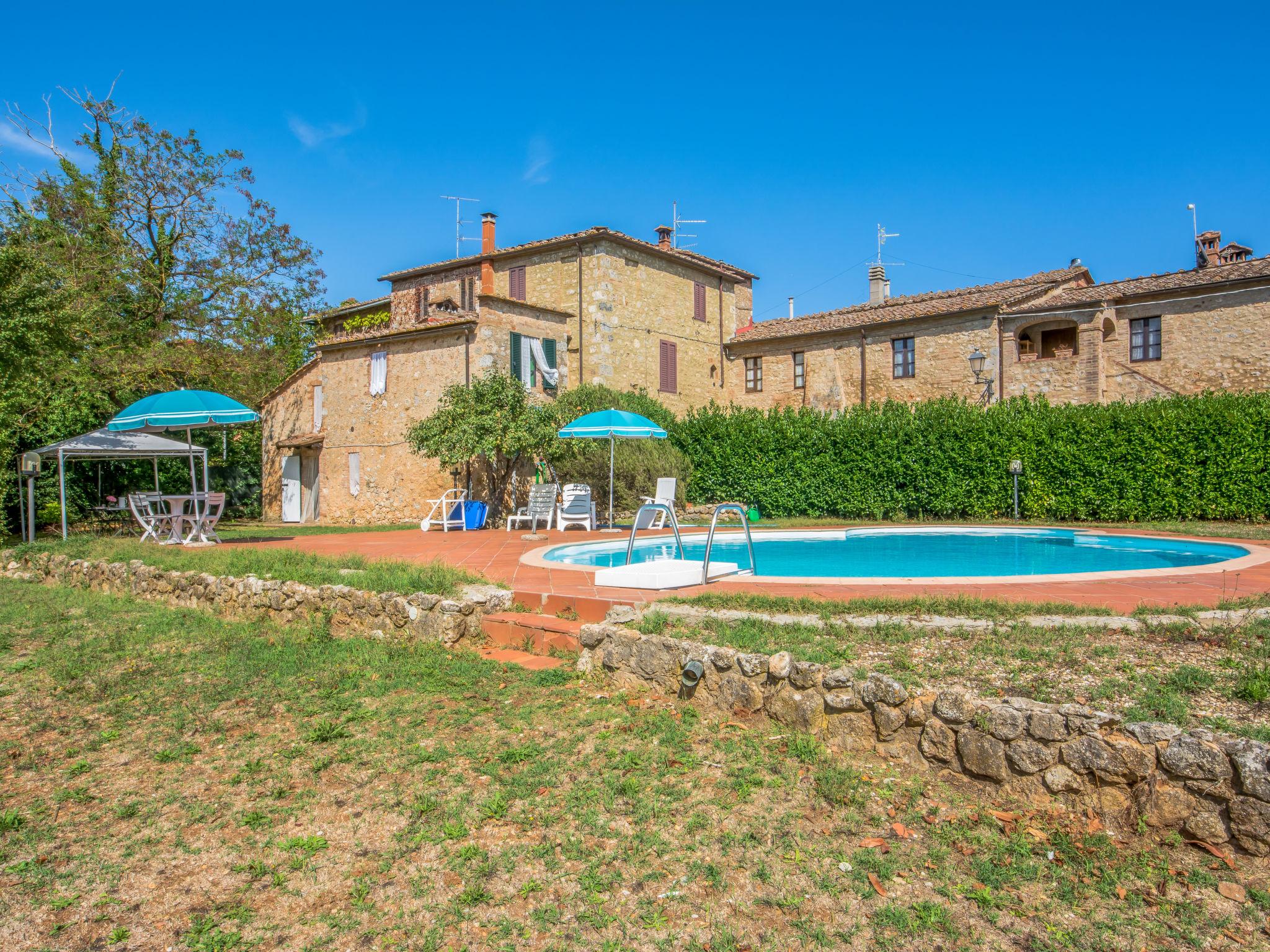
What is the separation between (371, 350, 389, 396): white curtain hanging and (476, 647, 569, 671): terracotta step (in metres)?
16.3

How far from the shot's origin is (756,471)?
1930 cm

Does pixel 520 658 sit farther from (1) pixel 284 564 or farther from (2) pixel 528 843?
(1) pixel 284 564

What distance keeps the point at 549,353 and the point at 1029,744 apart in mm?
18837

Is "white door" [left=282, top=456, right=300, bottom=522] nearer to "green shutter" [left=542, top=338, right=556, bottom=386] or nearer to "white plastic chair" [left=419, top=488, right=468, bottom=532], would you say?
"white plastic chair" [left=419, top=488, right=468, bottom=532]

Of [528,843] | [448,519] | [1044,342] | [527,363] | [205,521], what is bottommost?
[528,843]

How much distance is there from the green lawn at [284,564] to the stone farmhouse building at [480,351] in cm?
923

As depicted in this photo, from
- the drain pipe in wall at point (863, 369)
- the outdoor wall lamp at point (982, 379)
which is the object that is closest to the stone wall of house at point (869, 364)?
the drain pipe in wall at point (863, 369)

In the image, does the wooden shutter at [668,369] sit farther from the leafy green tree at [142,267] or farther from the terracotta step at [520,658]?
the terracotta step at [520,658]

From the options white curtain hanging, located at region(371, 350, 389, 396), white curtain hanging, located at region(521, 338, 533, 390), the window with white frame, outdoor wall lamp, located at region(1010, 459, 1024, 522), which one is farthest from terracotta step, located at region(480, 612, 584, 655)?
white curtain hanging, located at region(371, 350, 389, 396)

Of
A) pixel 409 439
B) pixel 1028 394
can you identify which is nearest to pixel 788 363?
pixel 1028 394

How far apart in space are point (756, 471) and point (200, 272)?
16.4m

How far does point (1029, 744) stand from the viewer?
3365mm

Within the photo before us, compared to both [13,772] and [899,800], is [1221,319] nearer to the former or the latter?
[899,800]

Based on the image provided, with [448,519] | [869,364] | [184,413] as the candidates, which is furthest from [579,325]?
[184,413]
